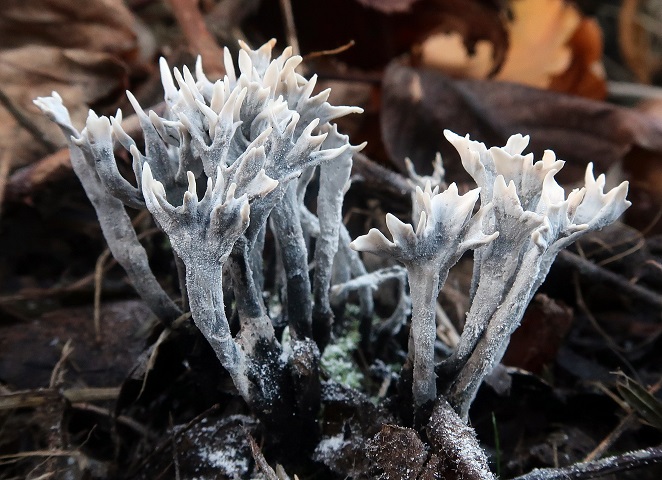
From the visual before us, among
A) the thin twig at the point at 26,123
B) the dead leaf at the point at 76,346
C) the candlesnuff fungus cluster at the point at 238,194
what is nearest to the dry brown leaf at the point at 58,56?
the thin twig at the point at 26,123

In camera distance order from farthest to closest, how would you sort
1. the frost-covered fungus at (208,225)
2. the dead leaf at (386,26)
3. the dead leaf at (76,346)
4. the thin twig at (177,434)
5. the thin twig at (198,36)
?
the dead leaf at (386,26)
the thin twig at (198,36)
the dead leaf at (76,346)
the thin twig at (177,434)
the frost-covered fungus at (208,225)

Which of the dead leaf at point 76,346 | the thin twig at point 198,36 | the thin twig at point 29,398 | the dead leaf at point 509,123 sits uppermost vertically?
the thin twig at point 198,36

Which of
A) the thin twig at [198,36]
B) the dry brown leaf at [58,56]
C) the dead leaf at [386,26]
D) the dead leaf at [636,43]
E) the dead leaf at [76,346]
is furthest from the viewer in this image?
the dead leaf at [636,43]

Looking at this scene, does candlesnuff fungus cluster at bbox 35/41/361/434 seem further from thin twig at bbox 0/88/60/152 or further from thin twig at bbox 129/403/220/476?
thin twig at bbox 0/88/60/152

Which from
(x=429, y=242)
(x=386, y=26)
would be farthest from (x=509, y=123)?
(x=429, y=242)

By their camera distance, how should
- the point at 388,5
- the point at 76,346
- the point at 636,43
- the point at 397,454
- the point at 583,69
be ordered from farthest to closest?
the point at 636,43, the point at 583,69, the point at 388,5, the point at 76,346, the point at 397,454

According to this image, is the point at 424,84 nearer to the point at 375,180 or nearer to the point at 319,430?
the point at 375,180

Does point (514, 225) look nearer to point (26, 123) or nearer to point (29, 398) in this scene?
point (29, 398)

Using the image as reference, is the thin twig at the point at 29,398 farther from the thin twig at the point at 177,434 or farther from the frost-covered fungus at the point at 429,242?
the frost-covered fungus at the point at 429,242
